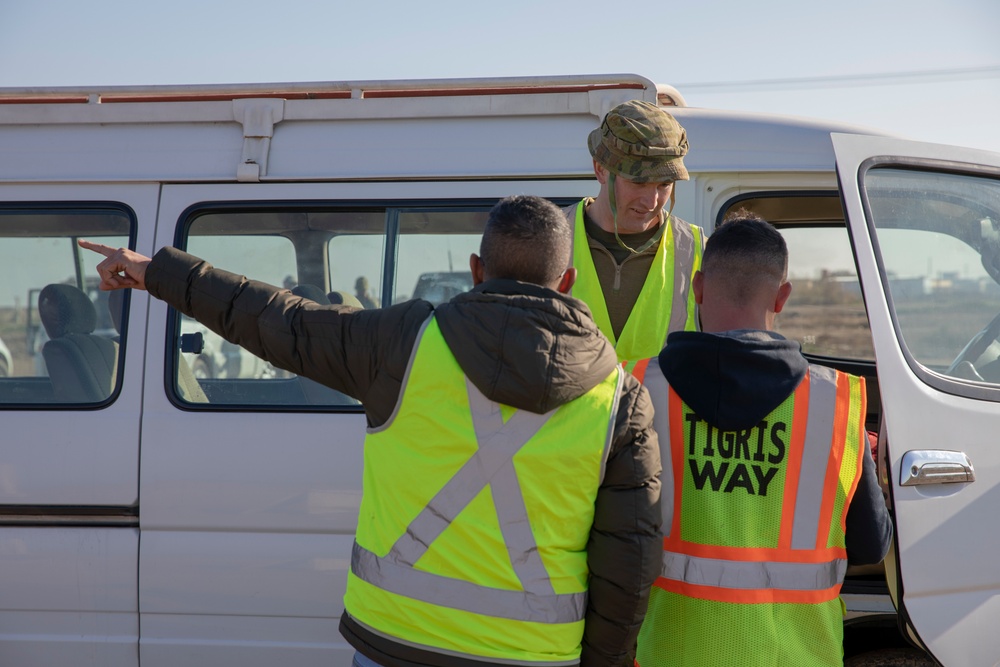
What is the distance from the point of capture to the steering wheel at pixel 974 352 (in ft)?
8.80

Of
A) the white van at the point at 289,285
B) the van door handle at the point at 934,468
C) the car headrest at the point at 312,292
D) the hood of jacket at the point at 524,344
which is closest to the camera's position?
the hood of jacket at the point at 524,344

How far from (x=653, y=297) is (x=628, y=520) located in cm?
88

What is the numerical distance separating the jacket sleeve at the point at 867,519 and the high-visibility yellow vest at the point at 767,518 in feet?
0.18

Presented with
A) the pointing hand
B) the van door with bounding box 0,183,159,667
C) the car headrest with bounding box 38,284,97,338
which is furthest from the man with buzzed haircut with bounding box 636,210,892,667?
the car headrest with bounding box 38,284,97,338

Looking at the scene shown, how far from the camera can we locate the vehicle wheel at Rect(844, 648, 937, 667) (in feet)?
8.70

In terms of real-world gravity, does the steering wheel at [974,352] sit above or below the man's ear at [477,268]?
below

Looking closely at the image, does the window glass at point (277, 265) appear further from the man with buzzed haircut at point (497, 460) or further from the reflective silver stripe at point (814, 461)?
the reflective silver stripe at point (814, 461)

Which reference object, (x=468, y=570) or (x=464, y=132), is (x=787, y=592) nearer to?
(x=468, y=570)

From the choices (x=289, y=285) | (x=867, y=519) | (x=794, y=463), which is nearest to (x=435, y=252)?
(x=289, y=285)

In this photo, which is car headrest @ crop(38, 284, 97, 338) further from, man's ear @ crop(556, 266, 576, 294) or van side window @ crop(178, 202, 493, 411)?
man's ear @ crop(556, 266, 576, 294)

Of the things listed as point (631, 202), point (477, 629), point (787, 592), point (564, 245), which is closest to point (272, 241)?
point (631, 202)

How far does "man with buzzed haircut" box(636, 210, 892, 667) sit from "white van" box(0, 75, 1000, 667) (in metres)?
0.88

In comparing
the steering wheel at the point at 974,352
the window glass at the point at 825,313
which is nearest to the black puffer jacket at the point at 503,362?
the steering wheel at the point at 974,352

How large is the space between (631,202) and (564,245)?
68 cm
